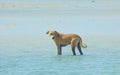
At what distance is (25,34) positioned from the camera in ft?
91.8

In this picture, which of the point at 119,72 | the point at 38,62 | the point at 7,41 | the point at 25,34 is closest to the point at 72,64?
the point at 38,62

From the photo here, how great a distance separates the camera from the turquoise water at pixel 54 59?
50.6 ft

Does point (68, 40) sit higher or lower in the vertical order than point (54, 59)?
higher

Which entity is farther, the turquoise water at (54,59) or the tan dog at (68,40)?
the tan dog at (68,40)

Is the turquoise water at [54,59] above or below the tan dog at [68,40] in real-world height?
below

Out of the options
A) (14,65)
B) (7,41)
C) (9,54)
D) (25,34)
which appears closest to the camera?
(14,65)

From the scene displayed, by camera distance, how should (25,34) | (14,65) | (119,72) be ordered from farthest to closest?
(25,34)
(14,65)
(119,72)

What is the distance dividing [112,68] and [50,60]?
2.37 m

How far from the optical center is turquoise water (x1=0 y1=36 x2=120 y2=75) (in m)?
15.4

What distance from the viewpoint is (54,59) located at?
17.8m

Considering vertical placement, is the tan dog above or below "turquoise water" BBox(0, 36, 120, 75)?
above

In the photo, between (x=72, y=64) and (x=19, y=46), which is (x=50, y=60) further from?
(x=19, y=46)

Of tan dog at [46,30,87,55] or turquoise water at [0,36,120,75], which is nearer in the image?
turquoise water at [0,36,120,75]

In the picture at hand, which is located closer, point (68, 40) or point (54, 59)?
point (54, 59)
